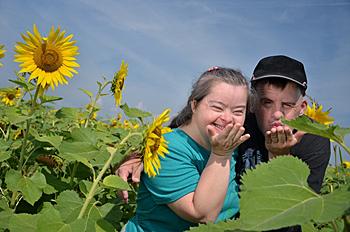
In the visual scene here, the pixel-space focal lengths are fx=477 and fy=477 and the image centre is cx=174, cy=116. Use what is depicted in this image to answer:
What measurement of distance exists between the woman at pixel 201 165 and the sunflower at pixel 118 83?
25.9 inches

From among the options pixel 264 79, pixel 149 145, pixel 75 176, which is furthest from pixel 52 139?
pixel 264 79

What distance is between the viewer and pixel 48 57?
209 cm

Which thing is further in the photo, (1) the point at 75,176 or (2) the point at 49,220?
(1) the point at 75,176

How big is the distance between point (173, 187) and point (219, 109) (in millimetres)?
317

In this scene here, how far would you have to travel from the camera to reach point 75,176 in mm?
2004

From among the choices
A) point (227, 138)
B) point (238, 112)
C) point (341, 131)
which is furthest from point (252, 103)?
point (341, 131)

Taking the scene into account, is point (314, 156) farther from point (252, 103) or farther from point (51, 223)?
point (51, 223)

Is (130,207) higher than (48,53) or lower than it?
lower

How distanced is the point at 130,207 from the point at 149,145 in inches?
30.1

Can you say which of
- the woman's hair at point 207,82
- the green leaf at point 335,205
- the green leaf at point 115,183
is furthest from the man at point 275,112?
the green leaf at point 335,205

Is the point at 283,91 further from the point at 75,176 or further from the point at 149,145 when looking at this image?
the point at 75,176

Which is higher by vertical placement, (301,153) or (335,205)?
(301,153)

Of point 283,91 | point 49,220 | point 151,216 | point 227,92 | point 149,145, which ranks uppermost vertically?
point 283,91

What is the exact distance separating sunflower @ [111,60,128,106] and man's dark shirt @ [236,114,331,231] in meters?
0.72
